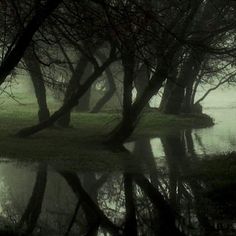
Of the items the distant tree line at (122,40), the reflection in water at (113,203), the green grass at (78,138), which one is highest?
the distant tree line at (122,40)

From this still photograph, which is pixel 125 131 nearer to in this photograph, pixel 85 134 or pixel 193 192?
pixel 85 134

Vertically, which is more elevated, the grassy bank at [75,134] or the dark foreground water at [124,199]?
the grassy bank at [75,134]

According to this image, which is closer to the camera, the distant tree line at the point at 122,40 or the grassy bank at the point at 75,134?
the distant tree line at the point at 122,40

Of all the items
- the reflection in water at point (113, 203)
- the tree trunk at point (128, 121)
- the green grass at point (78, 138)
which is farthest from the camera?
the tree trunk at point (128, 121)

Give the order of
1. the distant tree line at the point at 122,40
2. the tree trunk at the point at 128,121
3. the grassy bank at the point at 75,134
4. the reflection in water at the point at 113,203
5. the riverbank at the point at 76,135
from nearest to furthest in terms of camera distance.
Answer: the distant tree line at the point at 122,40, the reflection in water at the point at 113,203, the riverbank at the point at 76,135, the grassy bank at the point at 75,134, the tree trunk at the point at 128,121

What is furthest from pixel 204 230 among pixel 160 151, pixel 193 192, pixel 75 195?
pixel 160 151

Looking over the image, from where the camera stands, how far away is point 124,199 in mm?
11477

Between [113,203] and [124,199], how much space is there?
419mm

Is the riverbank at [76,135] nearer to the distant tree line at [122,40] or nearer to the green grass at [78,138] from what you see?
the green grass at [78,138]

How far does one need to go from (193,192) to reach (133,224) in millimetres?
2796

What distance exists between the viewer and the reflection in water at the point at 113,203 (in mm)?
8984

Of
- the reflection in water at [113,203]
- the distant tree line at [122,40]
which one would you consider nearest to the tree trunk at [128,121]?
the distant tree line at [122,40]

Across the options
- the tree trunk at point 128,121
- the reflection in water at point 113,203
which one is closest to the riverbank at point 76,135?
the tree trunk at point 128,121

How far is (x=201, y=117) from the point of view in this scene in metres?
34.1
